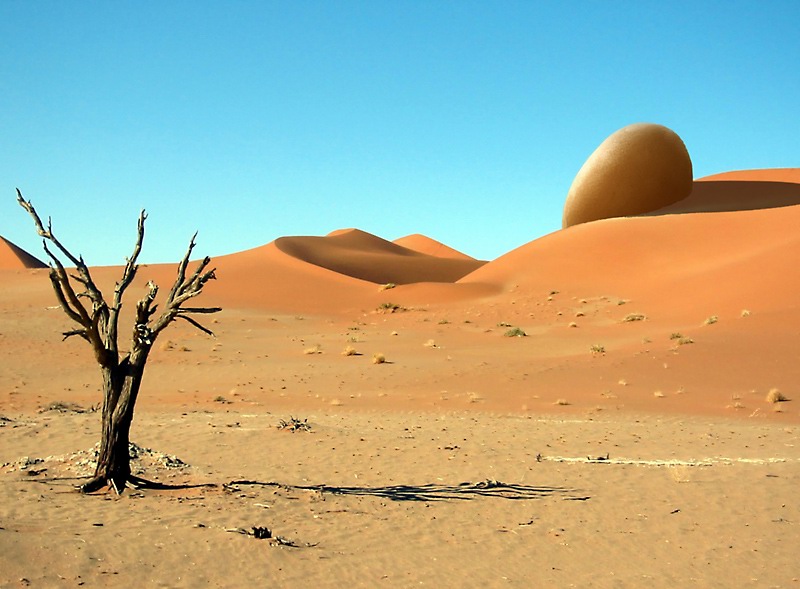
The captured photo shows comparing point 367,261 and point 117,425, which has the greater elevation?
point 367,261

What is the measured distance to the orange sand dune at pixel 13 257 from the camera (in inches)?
3189

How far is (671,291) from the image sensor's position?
3397 centimetres

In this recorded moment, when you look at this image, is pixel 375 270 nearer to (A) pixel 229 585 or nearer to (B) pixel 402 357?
(B) pixel 402 357

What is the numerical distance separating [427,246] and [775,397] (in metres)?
105

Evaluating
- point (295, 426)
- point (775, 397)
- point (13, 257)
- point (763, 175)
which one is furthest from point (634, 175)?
point (13, 257)

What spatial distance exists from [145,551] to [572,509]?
4.29m

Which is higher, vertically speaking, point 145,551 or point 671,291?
point 671,291

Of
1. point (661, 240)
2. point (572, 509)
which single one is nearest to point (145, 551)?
point (572, 509)

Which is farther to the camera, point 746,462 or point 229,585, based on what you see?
point 746,462

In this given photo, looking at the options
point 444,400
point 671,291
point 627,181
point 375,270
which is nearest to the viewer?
point 444,400

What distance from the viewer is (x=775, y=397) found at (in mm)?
16266

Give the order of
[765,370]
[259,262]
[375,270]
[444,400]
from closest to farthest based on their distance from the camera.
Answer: [444,400] → [765,370] → [259,262] → [375,270]

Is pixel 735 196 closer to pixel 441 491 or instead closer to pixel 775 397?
pixel 775 397

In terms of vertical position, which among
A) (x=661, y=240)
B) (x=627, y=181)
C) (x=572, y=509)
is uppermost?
(x=627, y=181)
